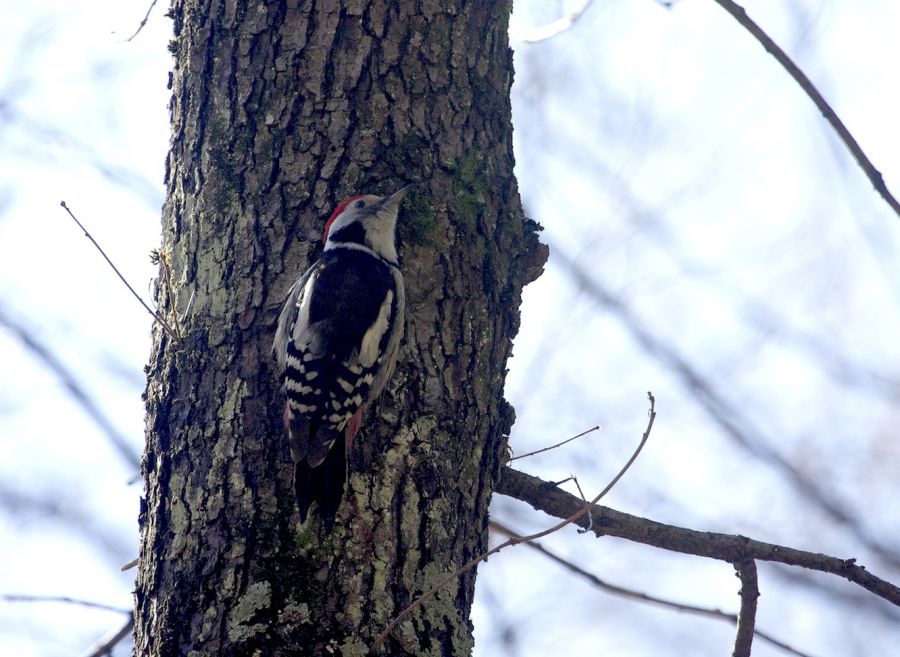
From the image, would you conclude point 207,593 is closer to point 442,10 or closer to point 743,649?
point 743,649

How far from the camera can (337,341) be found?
2.79 m

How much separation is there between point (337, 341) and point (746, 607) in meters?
1.36

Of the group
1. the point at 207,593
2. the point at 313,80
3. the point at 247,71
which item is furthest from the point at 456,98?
the point at 207,593

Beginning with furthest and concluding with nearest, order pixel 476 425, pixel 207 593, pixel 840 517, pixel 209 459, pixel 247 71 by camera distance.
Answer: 1. pixel 840 517
2. pixel 247 71
3. pixel 476 425
4. pixel 209 459
5. pixel 207 593

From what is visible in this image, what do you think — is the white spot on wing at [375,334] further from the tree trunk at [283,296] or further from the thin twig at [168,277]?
the thin twig at [168,277]

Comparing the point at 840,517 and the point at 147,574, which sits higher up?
the point at 840,517

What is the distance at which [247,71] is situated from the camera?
2734mm

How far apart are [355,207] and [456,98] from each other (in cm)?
45

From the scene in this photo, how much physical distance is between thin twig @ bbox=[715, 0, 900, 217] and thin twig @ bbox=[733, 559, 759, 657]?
104 centimetres

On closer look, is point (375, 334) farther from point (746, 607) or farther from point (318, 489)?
point (746, 607)

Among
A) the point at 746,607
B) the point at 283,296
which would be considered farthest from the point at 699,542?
the point at 283,296

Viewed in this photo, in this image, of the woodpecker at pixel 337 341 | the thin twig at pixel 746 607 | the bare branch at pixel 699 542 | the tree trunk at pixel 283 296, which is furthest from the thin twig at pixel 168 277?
the thin twig at pixel 746 607

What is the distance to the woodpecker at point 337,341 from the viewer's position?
7.53 feet

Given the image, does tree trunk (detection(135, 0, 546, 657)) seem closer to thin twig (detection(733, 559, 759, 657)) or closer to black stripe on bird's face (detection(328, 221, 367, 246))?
black stripe on bird's face (detection(328, 221, 367, 246))
